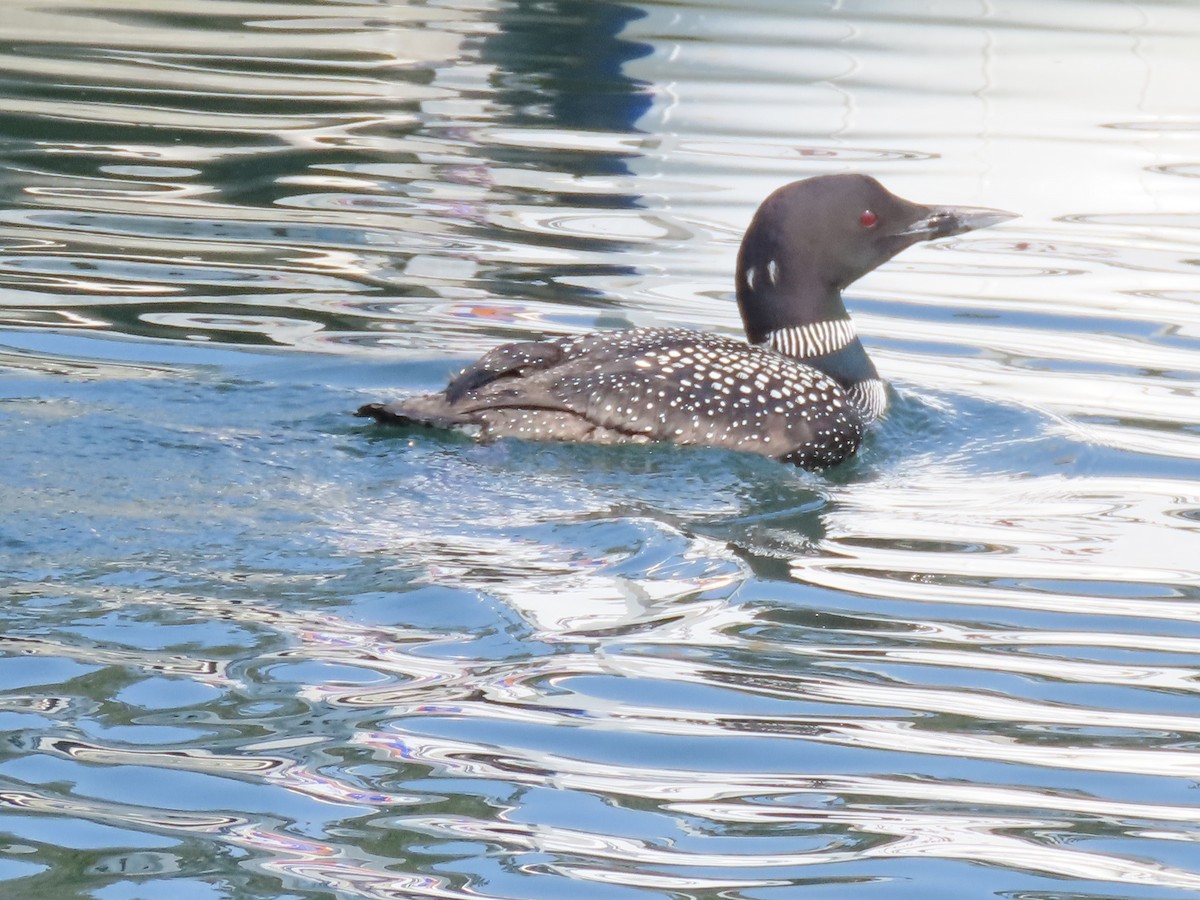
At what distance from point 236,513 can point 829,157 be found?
21.3 ft

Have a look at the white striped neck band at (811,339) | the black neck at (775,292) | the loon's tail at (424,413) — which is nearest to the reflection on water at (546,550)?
the loon's tail at (424,413)

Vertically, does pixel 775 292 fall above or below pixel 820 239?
below

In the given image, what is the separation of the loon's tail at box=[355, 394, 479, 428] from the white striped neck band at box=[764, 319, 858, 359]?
138 cm

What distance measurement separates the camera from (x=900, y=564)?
15.3ft

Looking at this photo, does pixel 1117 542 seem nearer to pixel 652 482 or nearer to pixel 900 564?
pixel 900 564

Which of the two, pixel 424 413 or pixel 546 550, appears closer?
pixel 546 550

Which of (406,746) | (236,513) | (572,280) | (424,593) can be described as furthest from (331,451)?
(572,280)

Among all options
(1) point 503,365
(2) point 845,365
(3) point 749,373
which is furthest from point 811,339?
(1) point 503,365

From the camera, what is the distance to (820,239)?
6066 millimetres

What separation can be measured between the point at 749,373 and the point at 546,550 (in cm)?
122

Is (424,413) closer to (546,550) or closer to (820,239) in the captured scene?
(546,550)

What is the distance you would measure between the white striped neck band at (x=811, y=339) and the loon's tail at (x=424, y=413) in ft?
4.53

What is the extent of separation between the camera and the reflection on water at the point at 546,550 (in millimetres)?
3080

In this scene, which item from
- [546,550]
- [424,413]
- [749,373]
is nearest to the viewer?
[546,550]
